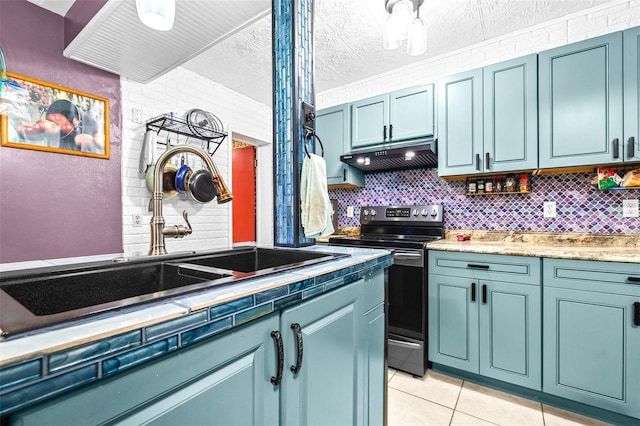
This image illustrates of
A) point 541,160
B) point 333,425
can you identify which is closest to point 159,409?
point 333,425

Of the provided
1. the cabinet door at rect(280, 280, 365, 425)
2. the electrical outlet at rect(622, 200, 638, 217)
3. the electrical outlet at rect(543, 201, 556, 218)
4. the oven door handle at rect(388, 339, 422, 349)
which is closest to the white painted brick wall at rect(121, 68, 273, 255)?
the cabinet door at rect(280, 280, 365, 425)

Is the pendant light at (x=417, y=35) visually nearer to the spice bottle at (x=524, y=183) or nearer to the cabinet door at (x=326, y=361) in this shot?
the spice bottle at (x=524, y=183)

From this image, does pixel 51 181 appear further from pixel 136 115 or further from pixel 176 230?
pixel 176 230

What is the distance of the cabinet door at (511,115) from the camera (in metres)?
2.15

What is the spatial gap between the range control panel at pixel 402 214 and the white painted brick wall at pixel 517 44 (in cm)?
114

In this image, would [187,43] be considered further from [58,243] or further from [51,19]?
[58,243]

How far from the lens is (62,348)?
14.9 inches

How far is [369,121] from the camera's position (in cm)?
292

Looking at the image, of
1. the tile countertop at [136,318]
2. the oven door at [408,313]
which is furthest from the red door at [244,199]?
the tile countertop at [136,318]

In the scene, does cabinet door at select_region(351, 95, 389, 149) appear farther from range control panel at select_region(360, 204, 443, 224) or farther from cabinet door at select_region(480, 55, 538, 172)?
cabinet door at select_region(480, 55, 538, 172)

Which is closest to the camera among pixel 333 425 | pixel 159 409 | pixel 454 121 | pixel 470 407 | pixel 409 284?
pixel 159 409

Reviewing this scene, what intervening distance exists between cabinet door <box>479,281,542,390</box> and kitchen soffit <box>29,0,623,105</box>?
6.67ft

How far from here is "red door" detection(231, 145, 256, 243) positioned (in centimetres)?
466

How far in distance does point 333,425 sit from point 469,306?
59.4 inches
